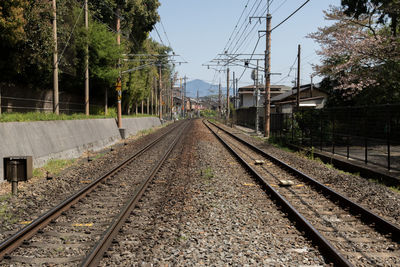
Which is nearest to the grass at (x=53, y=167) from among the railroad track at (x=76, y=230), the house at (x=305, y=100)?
the railroad track at (x=76, y=230)

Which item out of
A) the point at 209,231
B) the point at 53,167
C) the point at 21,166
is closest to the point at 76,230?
the point at 209,231

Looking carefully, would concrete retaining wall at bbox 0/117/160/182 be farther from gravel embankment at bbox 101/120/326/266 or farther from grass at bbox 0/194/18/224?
gravel embankment at bbox 101/120/326/266

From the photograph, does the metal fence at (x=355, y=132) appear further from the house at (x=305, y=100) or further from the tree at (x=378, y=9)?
the house at (x=305, y=100)

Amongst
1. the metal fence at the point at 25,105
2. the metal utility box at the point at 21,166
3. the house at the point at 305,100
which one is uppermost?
the house at the point at 305,100

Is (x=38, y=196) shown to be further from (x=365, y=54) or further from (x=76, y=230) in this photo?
(x=365, y=54)

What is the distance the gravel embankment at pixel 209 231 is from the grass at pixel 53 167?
161 inches

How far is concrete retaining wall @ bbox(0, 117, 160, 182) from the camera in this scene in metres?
11.1

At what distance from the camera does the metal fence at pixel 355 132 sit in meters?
11.5

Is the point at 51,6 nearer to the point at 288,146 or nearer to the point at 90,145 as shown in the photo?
the point at 90,145

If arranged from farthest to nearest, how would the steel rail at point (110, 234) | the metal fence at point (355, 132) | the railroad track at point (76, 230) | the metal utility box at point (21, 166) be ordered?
the metal fence at point (355, 132)
the metal utility box at point (21, 166)
the railroad track at point (76, 230)
the steel rail at point (110, 234)

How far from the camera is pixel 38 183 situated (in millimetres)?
10391

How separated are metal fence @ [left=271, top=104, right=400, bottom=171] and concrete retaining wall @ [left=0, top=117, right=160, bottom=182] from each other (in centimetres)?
1168

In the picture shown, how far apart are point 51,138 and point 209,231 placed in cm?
1052

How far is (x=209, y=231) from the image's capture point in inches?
243
